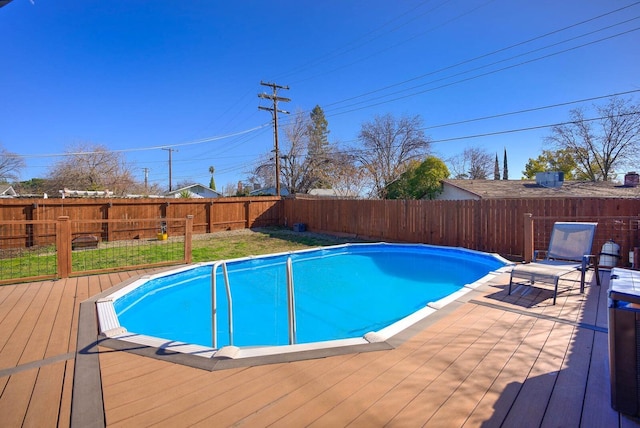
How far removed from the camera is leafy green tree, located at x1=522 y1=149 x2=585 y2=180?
80.3 ft

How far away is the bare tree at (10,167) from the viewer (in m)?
24.4

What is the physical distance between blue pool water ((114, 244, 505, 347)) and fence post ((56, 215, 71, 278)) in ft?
4.83

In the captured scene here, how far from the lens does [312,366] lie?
243 centimetres

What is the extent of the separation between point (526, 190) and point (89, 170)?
2889cm

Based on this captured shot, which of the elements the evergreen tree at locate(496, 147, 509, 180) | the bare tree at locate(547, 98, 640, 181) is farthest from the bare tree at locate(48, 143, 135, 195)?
the evergreen tree at locate(496, 147, 509, 180)

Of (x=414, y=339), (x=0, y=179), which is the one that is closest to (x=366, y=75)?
(x=414, y=339)

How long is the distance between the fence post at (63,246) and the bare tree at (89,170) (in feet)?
70.1

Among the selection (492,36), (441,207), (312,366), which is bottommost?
(312,366)

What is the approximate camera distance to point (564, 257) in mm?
4992

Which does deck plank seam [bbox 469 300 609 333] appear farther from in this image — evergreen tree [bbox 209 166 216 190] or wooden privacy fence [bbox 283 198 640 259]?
evergreen tree [bbox 209 166 216 190]

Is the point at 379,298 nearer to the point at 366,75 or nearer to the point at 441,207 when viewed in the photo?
the point at 441,207

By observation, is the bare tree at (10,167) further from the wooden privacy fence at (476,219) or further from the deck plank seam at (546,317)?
the deck plank seam at (546,317)

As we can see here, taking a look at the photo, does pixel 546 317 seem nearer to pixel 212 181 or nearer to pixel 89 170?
pixel 89 170

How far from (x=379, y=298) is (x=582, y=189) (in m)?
13.7
